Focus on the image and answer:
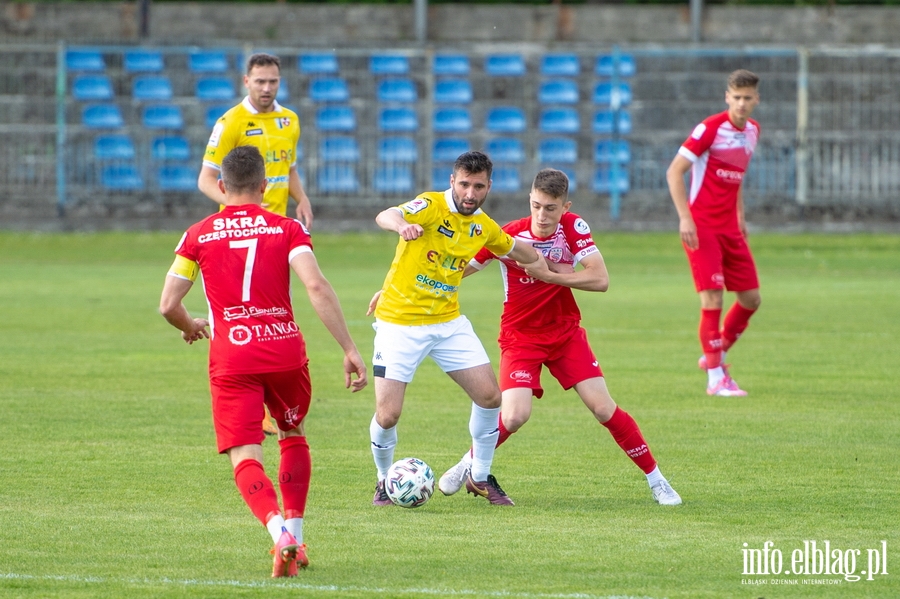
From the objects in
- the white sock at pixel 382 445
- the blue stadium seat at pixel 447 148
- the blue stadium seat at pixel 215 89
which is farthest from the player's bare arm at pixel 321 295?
the blue stadium seat at pixel 215 89

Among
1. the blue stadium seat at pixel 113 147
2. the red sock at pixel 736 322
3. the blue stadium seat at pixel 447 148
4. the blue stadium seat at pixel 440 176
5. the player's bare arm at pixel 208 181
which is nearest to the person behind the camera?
the player's bare arm at pixel 208 181

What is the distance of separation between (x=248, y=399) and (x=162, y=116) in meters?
26.2

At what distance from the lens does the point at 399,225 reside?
665 centimetres

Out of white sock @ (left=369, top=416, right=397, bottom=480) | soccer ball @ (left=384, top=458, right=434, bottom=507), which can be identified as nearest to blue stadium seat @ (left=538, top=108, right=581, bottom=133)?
white sock @ (left=369, top=416, right=397, bottom=480)

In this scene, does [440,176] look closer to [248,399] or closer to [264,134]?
[264,134]

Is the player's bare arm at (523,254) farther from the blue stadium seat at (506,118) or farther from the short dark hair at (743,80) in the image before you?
the blue stadium seat at (506,118)

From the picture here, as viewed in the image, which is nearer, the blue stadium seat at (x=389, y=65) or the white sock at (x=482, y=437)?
the white sock at (x=482, y=437)

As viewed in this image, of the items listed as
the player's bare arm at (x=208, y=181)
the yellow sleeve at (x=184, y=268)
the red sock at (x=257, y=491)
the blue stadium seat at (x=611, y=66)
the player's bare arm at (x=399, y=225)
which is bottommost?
the red sock at (x=257, y=491)

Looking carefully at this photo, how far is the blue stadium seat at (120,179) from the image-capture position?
96.5ft

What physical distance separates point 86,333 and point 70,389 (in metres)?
3.61

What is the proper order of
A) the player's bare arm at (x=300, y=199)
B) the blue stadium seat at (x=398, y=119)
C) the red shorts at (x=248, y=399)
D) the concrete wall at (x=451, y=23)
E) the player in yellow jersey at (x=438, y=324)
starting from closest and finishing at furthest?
1. the red shorts at (x=248, y=399)
2. the player in yellow jersey at (x=438, y=324)
3. the player's bare arm at (x=300, y=199)
4. the blue stadium seat at (x=398, y=119)
5. the concrete wall at (x=451, y=23)

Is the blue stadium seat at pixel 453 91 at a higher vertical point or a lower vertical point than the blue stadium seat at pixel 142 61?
lower

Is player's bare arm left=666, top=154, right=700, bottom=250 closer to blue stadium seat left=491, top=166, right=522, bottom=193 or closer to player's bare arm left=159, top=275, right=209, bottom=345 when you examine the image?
player's bare arm left=159, top=275, right=209, bottom=345

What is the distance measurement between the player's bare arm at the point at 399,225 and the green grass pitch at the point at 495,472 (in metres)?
1.43
